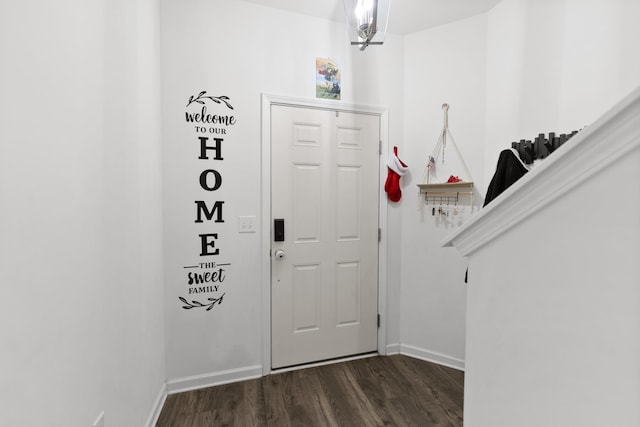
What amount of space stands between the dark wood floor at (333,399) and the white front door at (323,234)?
0.23 metres

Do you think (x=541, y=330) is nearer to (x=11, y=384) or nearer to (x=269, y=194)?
(x=11, y=384)

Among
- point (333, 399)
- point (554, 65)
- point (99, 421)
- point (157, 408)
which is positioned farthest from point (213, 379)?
point (554, 65)

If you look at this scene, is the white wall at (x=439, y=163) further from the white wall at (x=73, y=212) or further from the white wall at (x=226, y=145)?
the white wall at (x=73, y=212)

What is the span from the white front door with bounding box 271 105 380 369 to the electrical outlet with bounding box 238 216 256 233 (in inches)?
6.0

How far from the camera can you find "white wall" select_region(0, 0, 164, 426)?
0.72 meters

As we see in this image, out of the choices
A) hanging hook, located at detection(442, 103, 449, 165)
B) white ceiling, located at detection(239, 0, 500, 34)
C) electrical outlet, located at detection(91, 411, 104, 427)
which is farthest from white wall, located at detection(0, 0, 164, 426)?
hanging hook, located at detection(442, 103, 449, 165)

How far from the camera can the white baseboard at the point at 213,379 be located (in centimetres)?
207

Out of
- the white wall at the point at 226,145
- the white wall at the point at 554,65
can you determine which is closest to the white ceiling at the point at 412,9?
the white wall at the point at 226,145

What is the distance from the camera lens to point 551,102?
180 cm

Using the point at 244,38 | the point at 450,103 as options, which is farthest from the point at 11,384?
the point at 450,103

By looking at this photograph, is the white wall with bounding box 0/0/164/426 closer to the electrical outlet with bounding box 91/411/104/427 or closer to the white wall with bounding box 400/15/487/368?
the electrical outlet with bounding box 91/411/104/427

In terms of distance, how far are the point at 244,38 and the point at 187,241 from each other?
4.85 ft

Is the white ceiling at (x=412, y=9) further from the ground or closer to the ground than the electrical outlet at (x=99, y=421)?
further from the ground

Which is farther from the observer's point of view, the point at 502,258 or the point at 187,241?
the point at 187,241
